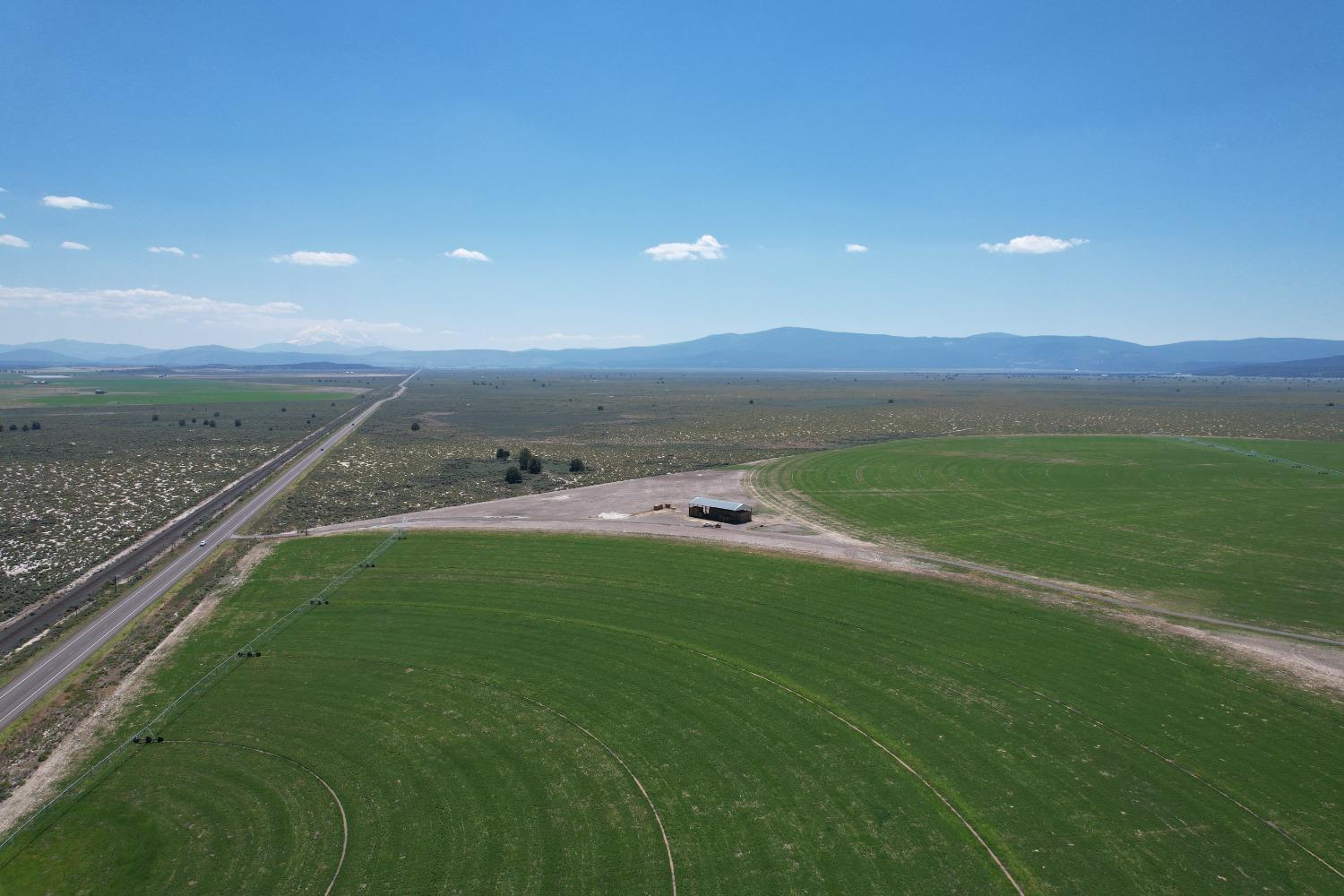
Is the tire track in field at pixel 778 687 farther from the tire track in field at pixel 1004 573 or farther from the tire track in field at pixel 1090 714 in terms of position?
the tire track in field at pixel 1004 573

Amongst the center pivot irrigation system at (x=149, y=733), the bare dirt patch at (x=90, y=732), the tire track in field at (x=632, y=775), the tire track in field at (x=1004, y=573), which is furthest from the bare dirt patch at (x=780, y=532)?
the tire track in field at (x=632, y=775)

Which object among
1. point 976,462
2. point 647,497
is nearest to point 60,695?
point 647,497

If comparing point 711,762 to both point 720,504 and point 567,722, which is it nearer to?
point 567,722

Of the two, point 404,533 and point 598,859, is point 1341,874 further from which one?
point 404,533

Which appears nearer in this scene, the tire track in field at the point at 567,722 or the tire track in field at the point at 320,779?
the tire track in field at the point at 320,779

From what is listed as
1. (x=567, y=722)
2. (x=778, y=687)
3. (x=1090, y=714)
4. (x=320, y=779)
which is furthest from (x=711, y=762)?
(x=1090, y=714)

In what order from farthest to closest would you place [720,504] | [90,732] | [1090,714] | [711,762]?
[720,504]
[1090,714]
[90,732]
[711,762]

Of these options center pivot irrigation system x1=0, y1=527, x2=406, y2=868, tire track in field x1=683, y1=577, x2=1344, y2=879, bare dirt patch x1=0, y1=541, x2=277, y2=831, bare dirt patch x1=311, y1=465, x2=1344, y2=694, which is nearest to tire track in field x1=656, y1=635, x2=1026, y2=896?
tire track in field x1=683, y1=577, x2=1344, y2=879
